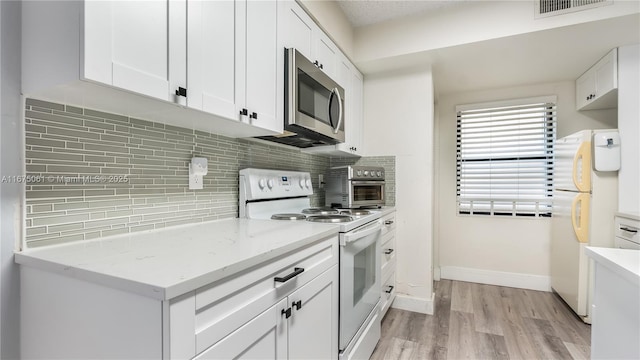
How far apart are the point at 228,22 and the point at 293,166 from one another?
128 centimetres

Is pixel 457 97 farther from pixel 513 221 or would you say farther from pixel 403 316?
pixel 403 316

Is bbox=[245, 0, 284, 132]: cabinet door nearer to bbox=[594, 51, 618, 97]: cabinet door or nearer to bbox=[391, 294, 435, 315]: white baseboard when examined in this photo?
bbox=[391, 294, 435, 315]: white baseboard

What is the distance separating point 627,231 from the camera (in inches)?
83.6

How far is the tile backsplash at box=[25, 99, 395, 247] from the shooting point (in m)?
0.96

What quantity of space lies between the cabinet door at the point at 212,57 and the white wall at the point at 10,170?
490 millimetres

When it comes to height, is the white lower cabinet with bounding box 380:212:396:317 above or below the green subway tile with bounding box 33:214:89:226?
below

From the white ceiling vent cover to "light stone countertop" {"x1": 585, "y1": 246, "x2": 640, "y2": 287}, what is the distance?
174 cm

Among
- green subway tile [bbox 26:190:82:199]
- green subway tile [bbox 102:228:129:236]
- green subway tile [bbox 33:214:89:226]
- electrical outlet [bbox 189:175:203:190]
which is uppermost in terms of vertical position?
electrical outlet [bbox 189:175:203:190]

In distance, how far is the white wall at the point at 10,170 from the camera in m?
0.87

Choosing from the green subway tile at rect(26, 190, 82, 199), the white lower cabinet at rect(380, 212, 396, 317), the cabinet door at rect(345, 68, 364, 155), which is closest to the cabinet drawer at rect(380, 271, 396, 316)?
the white lower cabinet at rect(380, 212, 396, 317)

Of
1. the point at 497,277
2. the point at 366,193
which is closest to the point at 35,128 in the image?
the point at 366,193

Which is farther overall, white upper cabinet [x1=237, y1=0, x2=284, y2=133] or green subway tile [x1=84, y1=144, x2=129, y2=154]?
white upper cabinet [x1=237, y1=0, x2=284, y2=133]

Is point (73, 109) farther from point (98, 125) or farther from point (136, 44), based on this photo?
point (136, 44)

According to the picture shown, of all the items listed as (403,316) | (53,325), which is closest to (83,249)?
(53,325)
